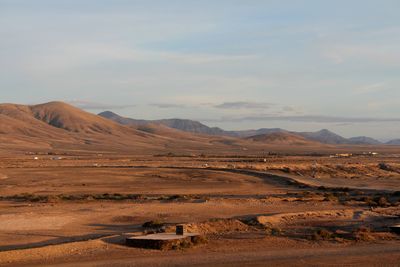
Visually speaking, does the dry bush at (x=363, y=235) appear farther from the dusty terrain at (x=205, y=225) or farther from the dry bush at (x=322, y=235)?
the dry bush at (x=322, y=235)

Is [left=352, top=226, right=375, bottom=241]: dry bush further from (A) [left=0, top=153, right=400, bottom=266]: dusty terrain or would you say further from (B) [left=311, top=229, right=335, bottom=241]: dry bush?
(B) [left=311, top=229, right=335, bottom=241]: dry bush

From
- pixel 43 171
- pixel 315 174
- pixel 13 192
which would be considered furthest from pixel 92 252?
pixel 315 174

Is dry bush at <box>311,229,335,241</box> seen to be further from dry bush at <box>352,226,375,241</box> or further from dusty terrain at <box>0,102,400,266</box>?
dry bush at <box>352,226,375,241</box>

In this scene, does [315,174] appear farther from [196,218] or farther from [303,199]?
[196,218]

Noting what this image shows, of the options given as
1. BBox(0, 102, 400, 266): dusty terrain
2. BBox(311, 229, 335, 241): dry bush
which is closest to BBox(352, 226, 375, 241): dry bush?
BBox(0, 102, 400, 266): dusty terrain

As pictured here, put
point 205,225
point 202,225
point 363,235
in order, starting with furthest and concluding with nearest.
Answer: point 205,225, point 202,225, point 363,235

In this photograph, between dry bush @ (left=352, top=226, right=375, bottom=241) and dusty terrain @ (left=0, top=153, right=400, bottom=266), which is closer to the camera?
dusty terrain @ (left=0, top=153, right=400, bottom=266)

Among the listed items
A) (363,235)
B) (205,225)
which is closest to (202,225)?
(205,225)

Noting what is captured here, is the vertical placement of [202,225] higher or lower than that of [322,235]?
higher

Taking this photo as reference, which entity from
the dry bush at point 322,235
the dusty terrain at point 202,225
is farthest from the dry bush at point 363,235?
the dry bush at point 322,235

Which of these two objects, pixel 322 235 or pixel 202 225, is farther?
pixel 202 225

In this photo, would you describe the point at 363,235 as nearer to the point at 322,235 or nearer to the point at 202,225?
the point at 322,235

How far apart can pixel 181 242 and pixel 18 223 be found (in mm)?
9235

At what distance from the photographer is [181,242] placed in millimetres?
21344
